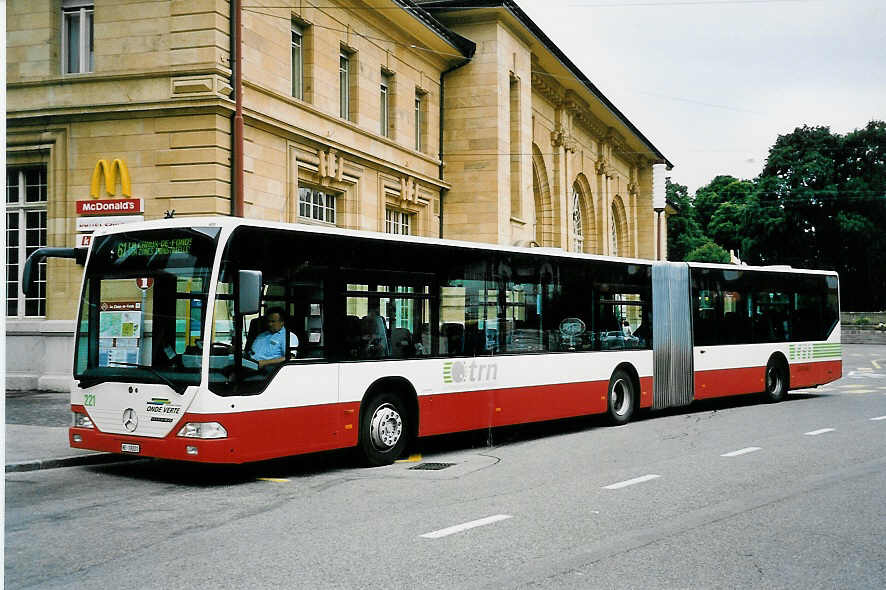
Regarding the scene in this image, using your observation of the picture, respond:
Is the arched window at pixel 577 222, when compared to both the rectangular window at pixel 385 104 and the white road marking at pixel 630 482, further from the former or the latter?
the white road marking at pixel 630 482

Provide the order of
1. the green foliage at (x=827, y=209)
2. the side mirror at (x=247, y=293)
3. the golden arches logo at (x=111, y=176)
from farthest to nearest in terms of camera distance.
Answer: the green foliage at (x=827, y=209), the golden arches logo at (x=111, y=176), the side mirror at (x=247, y=293)

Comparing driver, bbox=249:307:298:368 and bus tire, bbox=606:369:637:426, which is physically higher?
driver, bbox=249:307:298:368

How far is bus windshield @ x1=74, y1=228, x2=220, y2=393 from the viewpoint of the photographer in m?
9.97

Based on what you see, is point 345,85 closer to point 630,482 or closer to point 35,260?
point 35,260

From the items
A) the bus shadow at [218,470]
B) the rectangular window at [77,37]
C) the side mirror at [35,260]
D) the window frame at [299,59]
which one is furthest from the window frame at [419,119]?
the side mirror at [35,260]

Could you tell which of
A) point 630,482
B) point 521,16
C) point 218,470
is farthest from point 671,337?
point 521,16

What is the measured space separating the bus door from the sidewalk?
9706mm

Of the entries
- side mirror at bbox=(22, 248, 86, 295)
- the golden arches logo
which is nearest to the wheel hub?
side mirror at bbox=(22, 248, 86, 295)

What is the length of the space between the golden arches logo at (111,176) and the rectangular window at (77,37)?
211 cm

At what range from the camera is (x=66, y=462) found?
11430 millimetres

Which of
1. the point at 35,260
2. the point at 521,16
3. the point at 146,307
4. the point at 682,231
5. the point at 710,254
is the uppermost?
the point at 521,16

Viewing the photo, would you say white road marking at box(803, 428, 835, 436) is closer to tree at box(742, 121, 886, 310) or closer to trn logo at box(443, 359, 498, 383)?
trn logo at box(443, 359, 498, 383)

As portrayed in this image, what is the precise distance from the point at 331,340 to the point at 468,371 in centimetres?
273

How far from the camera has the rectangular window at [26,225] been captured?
21.4 m
